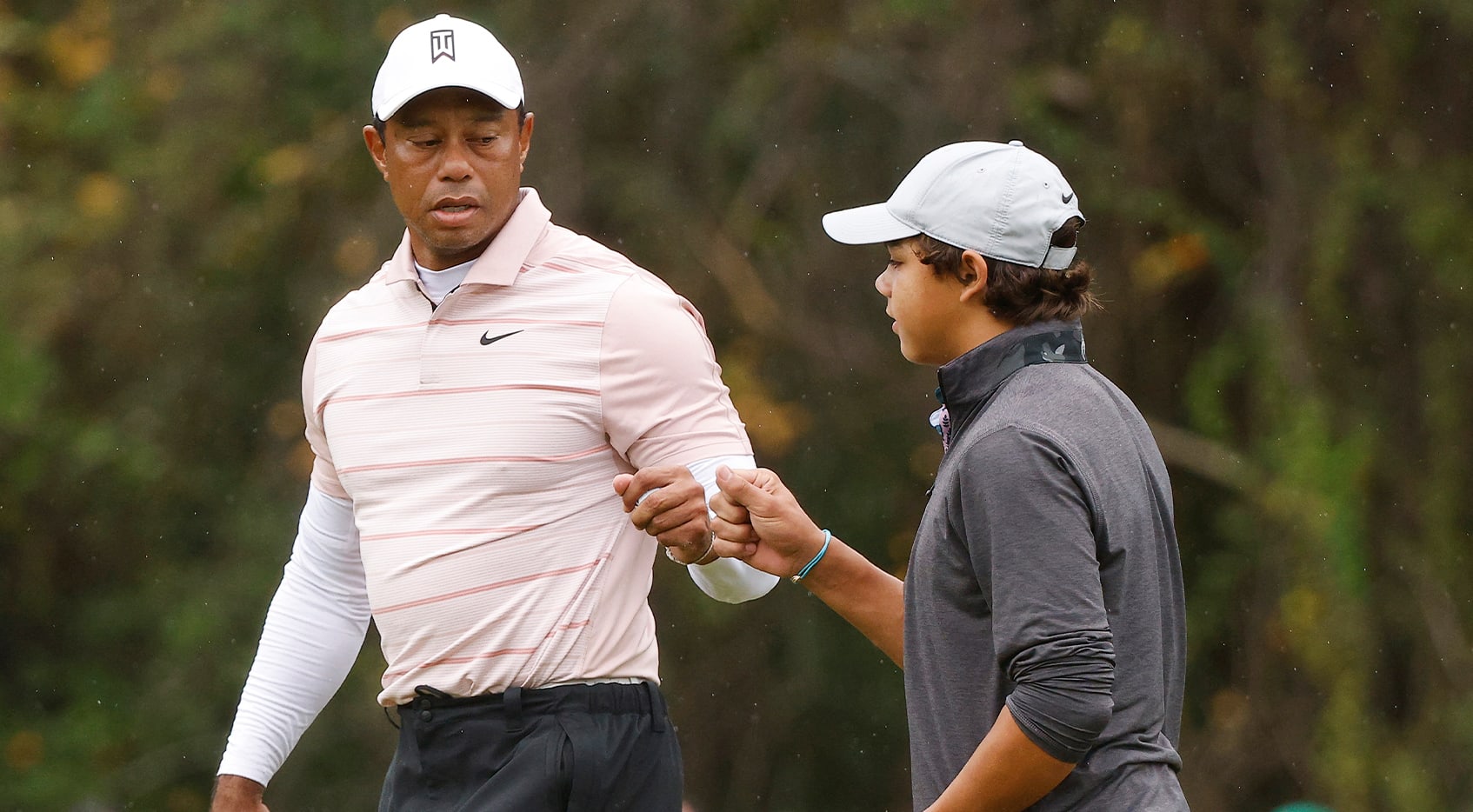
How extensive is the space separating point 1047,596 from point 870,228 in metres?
0.60

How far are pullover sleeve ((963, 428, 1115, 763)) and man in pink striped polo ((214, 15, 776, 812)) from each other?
0.56 metres

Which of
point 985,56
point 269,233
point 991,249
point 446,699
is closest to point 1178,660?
point 991,249

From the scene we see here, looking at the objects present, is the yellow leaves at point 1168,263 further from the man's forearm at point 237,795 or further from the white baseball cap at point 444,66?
the man's forearm at point 237,795

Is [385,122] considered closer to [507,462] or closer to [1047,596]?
[507,462]

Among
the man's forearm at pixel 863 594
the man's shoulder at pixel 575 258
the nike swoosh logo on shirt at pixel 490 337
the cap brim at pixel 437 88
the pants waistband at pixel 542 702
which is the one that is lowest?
the pants waistband at pixel 542 702

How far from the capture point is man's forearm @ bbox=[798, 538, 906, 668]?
8.23 feet

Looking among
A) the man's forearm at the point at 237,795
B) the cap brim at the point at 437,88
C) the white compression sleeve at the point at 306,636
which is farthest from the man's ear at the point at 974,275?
the man's forearm at the point at 237,795

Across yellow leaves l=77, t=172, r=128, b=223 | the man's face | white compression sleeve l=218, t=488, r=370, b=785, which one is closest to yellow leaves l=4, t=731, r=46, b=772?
yellow leaves l=77, t=172, r=128, b=223

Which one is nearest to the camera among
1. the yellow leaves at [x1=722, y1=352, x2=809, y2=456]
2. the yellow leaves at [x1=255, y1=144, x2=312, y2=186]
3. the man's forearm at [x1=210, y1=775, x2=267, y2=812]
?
the man's forearm at [x1=210, y1=775, x2=267, y2=812]

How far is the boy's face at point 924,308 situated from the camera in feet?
7.14

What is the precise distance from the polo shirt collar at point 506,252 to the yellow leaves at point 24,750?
540cm

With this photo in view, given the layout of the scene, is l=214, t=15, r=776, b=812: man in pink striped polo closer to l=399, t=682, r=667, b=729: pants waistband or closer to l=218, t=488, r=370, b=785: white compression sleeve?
l=399, t=682, r=667, b=729: pants waistband

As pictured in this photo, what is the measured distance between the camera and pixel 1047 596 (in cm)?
189

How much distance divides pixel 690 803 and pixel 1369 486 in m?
2.77
